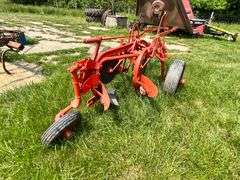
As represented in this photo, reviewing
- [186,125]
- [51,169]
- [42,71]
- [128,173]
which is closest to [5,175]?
[51,169]

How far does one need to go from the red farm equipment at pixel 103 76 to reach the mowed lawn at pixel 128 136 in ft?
0.69

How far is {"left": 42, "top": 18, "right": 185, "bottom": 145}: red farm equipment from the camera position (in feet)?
15.9

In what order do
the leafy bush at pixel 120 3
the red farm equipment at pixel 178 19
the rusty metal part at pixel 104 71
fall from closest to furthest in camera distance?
the rusty metal part at pixel 104 71 < the red farm equipment at pixel 178 19 < the leafy bush at pixel 120 3

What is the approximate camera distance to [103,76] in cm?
600

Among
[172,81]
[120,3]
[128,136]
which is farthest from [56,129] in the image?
[120,3]

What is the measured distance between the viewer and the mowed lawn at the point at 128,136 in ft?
14.9

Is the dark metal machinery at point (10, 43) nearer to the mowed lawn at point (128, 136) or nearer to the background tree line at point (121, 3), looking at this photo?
the mowed lawn at point (128, 136)

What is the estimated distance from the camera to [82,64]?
16.5ft

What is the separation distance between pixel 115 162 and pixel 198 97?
2598mm

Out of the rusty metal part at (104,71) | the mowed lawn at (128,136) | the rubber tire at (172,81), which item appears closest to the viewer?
the mowed lawn at (128,136)

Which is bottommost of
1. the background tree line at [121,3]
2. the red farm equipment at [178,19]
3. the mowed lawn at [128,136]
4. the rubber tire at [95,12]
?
the background tree line at [121,3]

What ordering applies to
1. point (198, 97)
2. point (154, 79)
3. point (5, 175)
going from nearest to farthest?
point (5, 175) < point (198, 97) < point (154, 79)

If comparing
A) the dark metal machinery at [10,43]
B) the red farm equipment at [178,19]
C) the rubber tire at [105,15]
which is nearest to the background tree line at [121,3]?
the rubber tire at [105,15]

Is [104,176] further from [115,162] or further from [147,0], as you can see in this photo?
[147,0]
